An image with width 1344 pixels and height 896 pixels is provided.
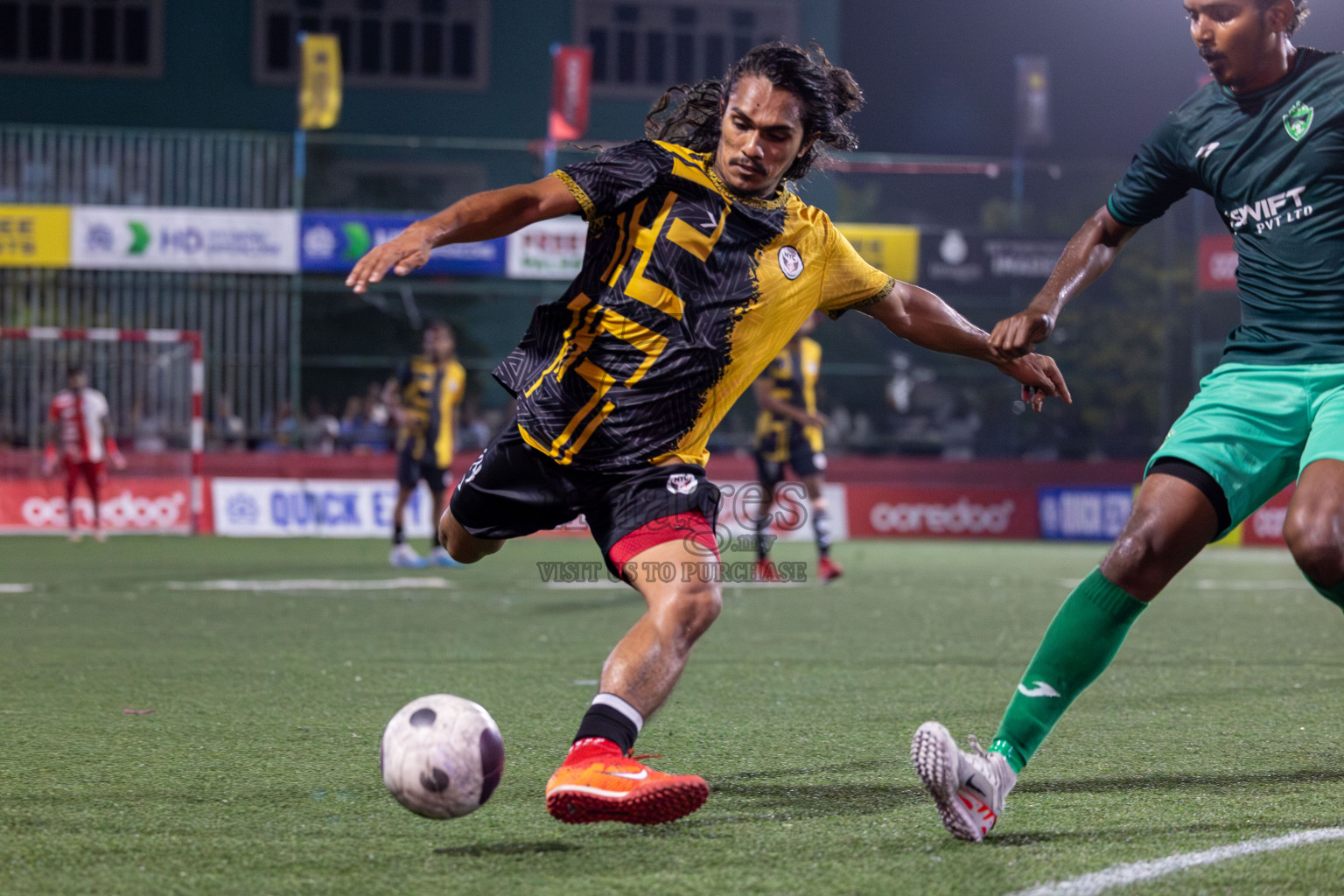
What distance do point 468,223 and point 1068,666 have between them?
187cm

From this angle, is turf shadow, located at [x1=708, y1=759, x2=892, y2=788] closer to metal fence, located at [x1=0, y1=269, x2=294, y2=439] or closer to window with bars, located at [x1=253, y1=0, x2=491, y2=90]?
metal fence, located at [x1=0, y1=269, x2=294, y2=439]

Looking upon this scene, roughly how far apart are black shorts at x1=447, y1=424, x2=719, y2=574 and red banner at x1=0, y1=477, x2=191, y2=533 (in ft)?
48.0

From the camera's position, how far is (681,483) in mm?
3559

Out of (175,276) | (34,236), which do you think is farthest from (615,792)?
(34,236)

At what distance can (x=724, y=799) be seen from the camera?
3666mm

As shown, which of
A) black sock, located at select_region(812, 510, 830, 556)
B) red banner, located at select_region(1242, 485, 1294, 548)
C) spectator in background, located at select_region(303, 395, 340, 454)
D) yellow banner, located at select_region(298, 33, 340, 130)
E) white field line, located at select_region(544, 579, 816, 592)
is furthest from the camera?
yellow banner, located at select_region(298, 33, 340, 130)

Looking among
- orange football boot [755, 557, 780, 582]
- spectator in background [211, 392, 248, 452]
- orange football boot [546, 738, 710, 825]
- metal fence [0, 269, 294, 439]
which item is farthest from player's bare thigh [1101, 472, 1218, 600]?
metal fence [0, 269, 294, 439]

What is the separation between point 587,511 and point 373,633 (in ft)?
14.5

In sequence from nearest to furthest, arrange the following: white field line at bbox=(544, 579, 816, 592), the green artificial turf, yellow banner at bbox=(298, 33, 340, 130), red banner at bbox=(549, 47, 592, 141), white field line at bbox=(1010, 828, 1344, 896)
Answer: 1. white field line at bbox=(1010, 828, 1344, 896)
2. the green artificial turf
3. white field line at bbox=(544, 579, 816, 592)
4. red banner at bbox=(549, 47, 592, 141)
5. yellow banner at bbox=(298, 33, 340, 130)

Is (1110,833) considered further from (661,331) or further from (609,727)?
(661,331)

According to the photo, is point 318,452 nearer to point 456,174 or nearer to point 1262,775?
point 456,174

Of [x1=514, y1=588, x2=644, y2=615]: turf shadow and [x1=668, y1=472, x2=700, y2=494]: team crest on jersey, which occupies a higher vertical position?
[x1=668, y1=472, x2=700, y2=494]: team crest on jersey

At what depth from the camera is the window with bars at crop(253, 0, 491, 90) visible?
2980 cm

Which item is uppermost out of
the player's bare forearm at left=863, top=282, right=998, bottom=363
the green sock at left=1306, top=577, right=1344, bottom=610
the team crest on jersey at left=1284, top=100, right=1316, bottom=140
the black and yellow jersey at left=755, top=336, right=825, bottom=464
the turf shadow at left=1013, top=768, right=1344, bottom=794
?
the team crest on jersey at left=1284, top=100, right=1316, bottom=140
